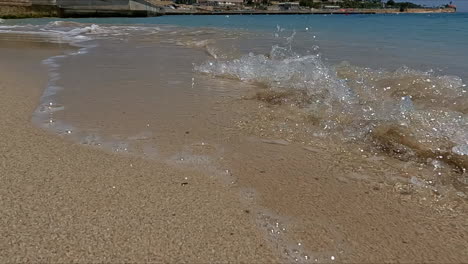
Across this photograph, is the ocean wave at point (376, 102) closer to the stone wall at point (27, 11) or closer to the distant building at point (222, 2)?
the stone wall at point (27, 11)

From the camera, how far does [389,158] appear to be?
9.28 ft

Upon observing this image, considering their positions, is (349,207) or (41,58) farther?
(41,58)

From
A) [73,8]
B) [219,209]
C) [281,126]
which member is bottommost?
[219,209]

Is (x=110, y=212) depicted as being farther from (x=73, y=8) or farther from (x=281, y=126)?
(x=73, y=8)

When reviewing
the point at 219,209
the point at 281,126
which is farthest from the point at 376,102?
the point at 219,209

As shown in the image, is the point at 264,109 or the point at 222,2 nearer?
the point at 264,109

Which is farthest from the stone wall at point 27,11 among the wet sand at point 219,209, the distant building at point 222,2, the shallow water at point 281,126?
the distant building at point 222,2

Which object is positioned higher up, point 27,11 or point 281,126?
point 27,11

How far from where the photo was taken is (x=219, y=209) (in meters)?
2.06

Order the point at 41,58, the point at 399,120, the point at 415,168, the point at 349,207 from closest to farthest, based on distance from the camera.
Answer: the point at 349,207, the point at 415,168, the point at 399,120, the point at 41,58

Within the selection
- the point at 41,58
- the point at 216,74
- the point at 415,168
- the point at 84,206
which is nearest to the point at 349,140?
the point at 415,168

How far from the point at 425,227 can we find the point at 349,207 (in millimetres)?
386

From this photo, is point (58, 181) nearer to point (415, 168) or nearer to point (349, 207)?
point (349, 207)

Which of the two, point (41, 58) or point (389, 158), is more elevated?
point (41, 58)
